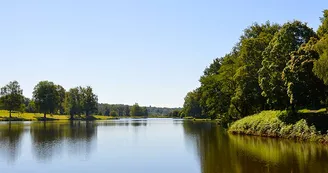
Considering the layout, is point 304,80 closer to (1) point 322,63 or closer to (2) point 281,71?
(1) point 322,63

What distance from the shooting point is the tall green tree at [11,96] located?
395 feet

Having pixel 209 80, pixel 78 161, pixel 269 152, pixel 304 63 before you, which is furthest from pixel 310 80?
pixel 209 80

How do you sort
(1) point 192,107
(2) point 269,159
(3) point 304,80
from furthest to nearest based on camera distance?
1. (1) point 192,107
2. (3) point 304,80
3. (2) point 269,159

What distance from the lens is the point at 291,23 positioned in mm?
43688

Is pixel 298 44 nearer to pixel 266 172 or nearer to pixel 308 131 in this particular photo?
pixel 308 131

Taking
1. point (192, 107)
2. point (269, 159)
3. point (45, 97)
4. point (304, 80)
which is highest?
point (45, 97)

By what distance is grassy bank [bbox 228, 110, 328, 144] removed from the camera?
35.4m

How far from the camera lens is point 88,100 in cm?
15838

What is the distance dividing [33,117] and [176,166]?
113m

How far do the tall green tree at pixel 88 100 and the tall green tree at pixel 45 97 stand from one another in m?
23.2

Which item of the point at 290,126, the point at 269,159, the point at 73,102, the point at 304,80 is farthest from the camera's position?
the point at 73,102

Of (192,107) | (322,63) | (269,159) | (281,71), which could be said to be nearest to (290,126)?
(281,71)

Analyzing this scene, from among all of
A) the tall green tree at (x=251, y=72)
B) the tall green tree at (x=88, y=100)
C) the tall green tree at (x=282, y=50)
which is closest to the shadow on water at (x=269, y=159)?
the tall green tree at (x=282, y=50)

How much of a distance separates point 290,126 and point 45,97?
107660 millimetres
